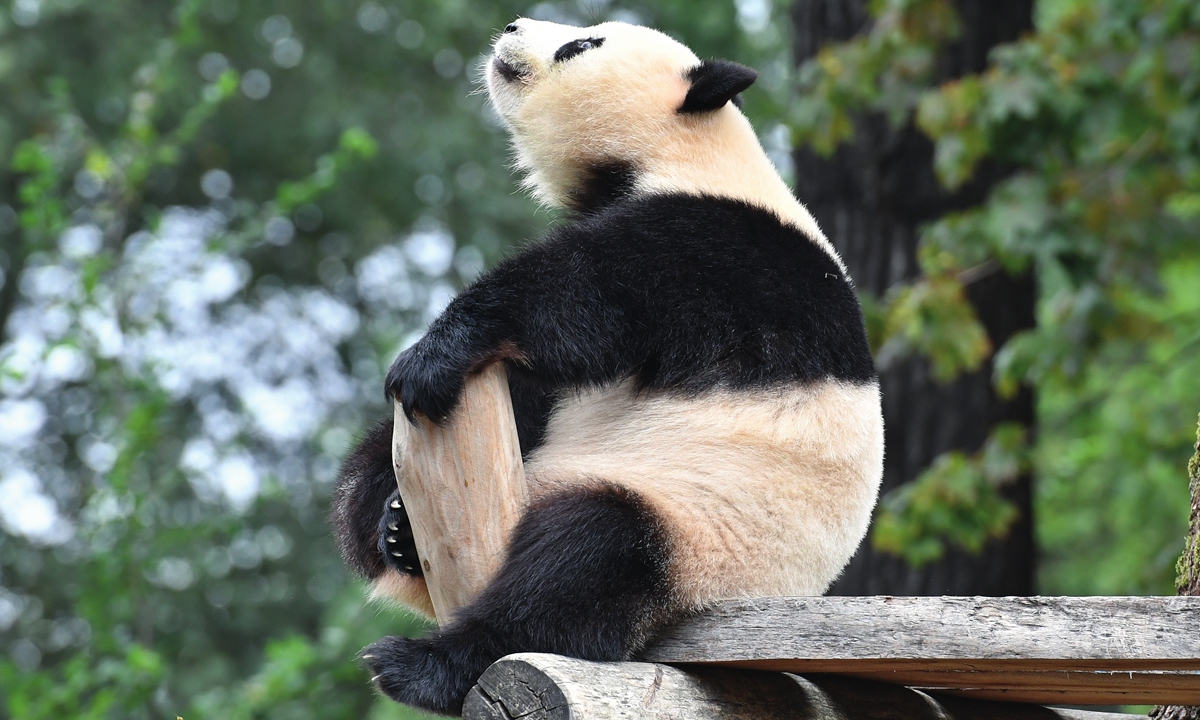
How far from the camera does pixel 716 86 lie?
2.90 m

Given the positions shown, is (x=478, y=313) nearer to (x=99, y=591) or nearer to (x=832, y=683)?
(x=832, y=683)

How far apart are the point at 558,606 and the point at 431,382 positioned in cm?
52

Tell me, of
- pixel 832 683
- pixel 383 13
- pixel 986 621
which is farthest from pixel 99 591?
pixel 383 13

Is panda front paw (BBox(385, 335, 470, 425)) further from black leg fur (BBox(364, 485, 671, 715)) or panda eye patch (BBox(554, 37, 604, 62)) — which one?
panda eye patch (BBox(554, 37, 604, 62))

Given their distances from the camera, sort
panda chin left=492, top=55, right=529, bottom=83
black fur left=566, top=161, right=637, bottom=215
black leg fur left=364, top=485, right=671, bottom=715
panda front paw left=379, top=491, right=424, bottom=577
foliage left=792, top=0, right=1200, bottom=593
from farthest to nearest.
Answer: foliage left=792, top=0, right=1200, bottom=593 < panda chin left=492, top=55, right=529, bottom=83 < black fur left=566, top=161, right=637, bottom=215 < panda front paw left=379, top=491, right=424, bottom=577 < black leg fur left=364, top=485, right=671, bottom=715

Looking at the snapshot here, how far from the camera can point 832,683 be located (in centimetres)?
239

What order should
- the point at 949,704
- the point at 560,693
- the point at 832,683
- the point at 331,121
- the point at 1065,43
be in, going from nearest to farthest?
the point at 560,693 → the point at 832,683 → the point at 949,704 → the point at 1065,43 → the point at 331,121

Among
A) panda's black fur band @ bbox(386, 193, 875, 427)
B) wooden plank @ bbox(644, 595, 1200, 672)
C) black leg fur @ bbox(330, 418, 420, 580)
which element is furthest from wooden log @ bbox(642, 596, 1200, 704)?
black leg fur @ bbox(330, 418, 420, 580)

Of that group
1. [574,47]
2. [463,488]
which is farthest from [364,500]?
[574,47]

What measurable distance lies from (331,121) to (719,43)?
12.7 ft

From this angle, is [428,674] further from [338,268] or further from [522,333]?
[338,268]

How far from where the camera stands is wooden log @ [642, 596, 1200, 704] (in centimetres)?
195

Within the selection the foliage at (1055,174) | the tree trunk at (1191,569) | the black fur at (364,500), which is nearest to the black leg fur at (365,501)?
the black fur at (364,500)

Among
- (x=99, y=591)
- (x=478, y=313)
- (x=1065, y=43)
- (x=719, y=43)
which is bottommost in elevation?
(x=99, y=591)
